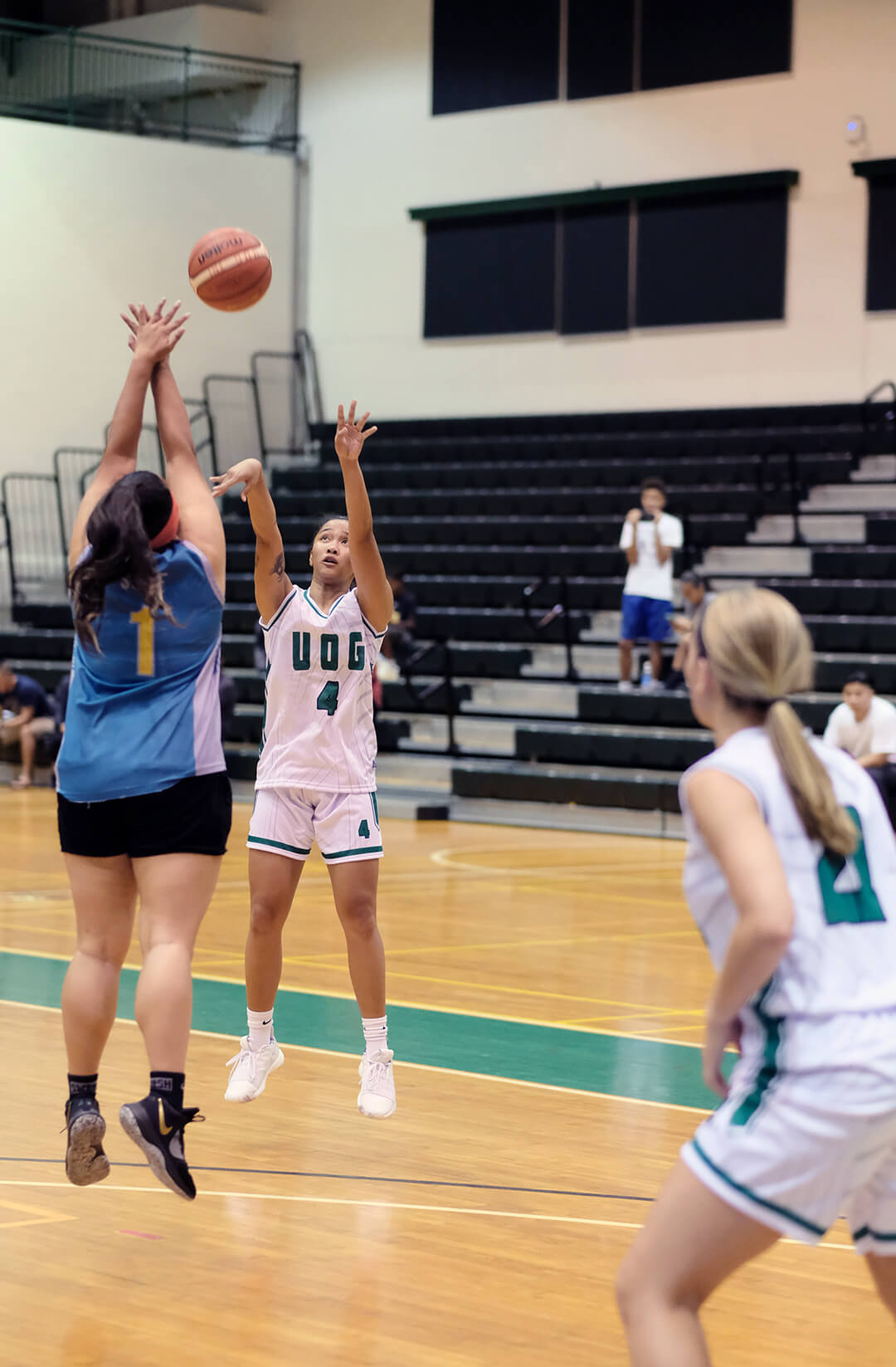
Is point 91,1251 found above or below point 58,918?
above

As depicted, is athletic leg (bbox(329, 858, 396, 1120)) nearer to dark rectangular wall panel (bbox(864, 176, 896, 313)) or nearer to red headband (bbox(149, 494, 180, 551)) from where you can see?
red headband (bbox(149, 494, 180, 551))

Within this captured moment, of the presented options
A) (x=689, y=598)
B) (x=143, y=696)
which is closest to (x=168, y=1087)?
(x=143, y=696)

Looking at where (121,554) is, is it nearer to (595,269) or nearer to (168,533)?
(168,533)

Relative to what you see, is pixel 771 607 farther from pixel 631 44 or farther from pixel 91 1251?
pixel 631 44

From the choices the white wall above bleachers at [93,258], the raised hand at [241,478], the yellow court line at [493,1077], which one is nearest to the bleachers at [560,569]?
the white wall above bleachers at [93,258]

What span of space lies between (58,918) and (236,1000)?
224 centimetres

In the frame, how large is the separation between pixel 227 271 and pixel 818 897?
3.72m

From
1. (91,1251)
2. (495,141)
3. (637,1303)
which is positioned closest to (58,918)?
(91,1251)

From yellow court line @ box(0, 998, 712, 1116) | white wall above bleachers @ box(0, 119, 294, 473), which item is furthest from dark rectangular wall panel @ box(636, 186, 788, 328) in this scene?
yellow court line @ box(0, 998, 712, 1116)

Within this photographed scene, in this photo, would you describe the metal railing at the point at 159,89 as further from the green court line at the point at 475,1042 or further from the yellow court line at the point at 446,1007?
the green court line at the point at 475,1042

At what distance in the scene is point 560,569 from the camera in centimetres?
1700

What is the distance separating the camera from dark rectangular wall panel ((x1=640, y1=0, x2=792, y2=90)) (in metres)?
18.2

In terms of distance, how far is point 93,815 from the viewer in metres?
3.92

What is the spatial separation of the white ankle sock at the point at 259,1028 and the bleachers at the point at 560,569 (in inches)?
325
